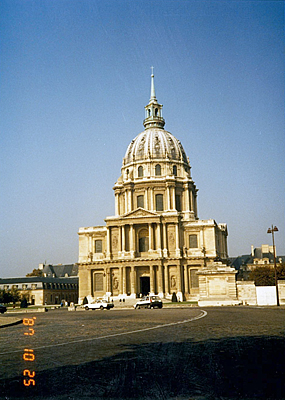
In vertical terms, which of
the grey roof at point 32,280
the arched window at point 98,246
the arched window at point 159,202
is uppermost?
the arched window at point 159,202

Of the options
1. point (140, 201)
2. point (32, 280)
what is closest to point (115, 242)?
point (140, 201)

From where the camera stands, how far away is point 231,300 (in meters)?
48.7

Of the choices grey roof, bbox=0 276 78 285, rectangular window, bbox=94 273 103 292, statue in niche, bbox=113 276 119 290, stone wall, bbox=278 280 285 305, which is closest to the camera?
stone wall, bbox=278 280 285 305

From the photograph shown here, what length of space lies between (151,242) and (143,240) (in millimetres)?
→ 2763

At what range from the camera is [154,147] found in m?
90.8

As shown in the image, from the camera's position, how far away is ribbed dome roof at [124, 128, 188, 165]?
90.2m

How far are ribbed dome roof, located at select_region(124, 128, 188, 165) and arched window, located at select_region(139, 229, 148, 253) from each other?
16.7 meters

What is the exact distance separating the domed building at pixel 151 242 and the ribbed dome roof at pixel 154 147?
1.14 m

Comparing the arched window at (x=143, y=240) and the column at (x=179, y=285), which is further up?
the arched window at (x=143, y=240)

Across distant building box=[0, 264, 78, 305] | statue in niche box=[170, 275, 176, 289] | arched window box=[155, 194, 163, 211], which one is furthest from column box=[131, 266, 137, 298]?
distant building box=[0, 264, 78, 305]

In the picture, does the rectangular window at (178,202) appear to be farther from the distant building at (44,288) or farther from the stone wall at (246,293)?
the stone wall at (246,293)

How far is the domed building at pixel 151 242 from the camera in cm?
7575

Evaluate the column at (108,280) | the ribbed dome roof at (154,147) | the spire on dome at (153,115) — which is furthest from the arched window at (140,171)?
the column at (108,280)

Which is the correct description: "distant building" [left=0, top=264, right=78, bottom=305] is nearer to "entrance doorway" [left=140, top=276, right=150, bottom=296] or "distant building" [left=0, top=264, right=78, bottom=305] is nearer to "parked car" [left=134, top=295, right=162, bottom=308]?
"entrance doorway" [left=140, top=276, right=150, bottom=296]
